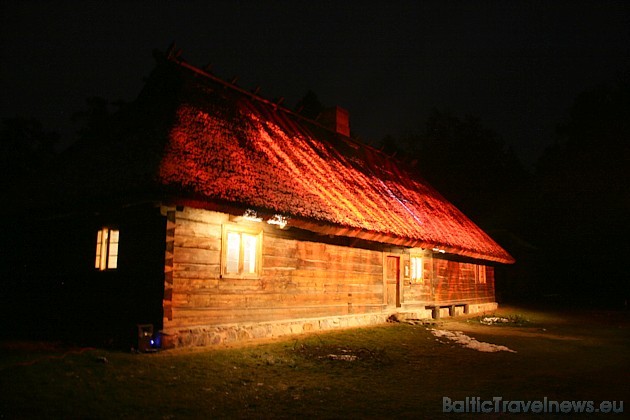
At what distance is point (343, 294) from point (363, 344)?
305cm

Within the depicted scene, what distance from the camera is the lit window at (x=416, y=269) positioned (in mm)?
17438

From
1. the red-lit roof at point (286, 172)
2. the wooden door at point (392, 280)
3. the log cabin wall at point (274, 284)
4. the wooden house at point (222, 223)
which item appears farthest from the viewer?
the wooden door at point (392, 280)

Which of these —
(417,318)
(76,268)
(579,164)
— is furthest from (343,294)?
(579,164)

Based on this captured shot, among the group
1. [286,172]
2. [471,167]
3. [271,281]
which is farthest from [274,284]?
[471,167]

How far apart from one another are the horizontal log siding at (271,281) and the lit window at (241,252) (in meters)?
0.16

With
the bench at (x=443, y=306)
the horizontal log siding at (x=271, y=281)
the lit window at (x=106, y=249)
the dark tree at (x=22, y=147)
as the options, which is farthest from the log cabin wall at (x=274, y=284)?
the dark tree at (x=22, y=147)

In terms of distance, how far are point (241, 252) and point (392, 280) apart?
287 inches

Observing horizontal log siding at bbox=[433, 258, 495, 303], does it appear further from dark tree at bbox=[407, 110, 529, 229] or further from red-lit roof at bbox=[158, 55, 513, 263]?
dark tree at bbox=[407, 110, 529, 229]

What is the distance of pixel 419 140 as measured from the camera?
2213 inches

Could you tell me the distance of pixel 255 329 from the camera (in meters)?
10.5

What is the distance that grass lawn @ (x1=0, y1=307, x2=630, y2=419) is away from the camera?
5.51 m

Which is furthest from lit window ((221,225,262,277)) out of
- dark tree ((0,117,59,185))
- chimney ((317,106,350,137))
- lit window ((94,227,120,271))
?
dark tree ((0,117,59,185))

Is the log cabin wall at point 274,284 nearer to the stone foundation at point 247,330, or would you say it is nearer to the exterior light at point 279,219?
the stone foundation at point 247,330

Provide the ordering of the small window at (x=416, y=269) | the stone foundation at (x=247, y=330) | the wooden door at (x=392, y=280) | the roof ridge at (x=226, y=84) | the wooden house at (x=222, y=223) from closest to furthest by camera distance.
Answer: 1. the stone foundation at (x=247, y=330)
2. the wooden house at (x=222, y=223)
3. the roof ridge at (x=226, y=84)
4. the wooden door at (x=392, y=280)
5. the small window at (x=416, y=269)
